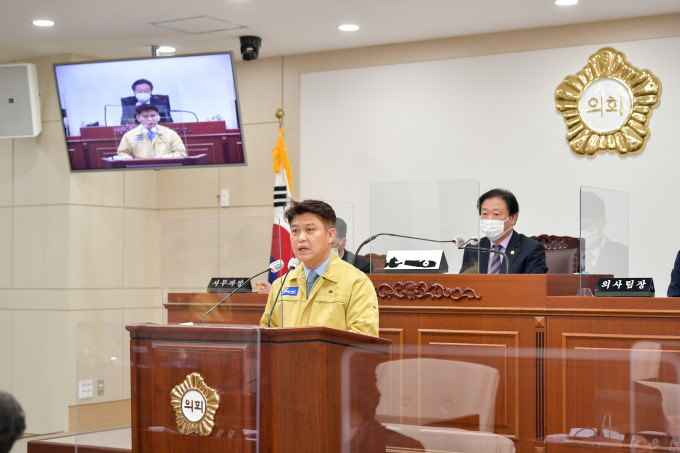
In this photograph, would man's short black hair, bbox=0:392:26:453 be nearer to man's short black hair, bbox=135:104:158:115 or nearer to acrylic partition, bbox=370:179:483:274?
acrylic partition, bbox=370:179:483:274

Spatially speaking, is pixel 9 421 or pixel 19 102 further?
pixel 19 102

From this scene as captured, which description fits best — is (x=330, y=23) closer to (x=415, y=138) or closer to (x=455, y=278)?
(x=415, y=138)

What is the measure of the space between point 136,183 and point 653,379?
15.7 ft

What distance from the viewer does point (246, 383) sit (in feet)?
8.24

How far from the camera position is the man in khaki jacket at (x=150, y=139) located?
5.54 m

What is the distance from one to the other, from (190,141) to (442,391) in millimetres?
3137

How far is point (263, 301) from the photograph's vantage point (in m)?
3.21

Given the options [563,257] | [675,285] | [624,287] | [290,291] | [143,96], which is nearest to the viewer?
[290,291]

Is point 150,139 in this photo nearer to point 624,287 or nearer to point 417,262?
point 417,262

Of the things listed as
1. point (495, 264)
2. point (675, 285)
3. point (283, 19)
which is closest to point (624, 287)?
point (675, 285)

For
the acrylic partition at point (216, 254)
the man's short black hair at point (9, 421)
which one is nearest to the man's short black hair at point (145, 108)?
the acrylic partition at point (216, 254)

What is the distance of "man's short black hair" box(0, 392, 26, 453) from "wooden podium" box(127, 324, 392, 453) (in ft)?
4.08

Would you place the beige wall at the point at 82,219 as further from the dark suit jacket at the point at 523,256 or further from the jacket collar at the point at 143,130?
the dark suit jacket at the point at 523,256

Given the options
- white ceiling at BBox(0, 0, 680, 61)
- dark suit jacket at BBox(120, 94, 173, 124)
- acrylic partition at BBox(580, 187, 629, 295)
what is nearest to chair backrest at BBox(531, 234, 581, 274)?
acrylic partition at BBox(580, 187, 629, 295)
